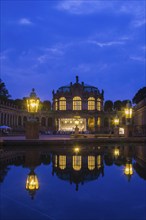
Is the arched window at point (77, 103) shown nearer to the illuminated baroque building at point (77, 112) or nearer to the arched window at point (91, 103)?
the illuminated baroque building at point (77, 112)

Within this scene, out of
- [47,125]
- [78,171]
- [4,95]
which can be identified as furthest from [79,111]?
[78,171]

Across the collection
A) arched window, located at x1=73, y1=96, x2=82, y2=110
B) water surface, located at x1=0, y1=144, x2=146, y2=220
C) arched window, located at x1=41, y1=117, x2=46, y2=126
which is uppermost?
arched window, located at x1=73, y1=96, x2=82, y2=110

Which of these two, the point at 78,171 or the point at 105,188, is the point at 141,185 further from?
the point at 78,171

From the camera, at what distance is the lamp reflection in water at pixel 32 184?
8487 mm

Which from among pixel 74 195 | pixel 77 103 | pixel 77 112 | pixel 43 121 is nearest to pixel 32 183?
pixel 74 195

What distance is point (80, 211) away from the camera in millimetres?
6711

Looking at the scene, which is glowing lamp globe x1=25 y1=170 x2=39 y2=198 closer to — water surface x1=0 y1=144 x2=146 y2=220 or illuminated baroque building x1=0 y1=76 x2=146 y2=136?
water surface x1=0 y1=144 x2=146 y2=220

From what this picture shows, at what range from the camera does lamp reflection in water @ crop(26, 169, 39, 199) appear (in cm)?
849

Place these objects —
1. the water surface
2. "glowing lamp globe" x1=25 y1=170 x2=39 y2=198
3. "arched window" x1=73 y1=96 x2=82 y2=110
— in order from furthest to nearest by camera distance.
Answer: "arched window" x1=73 y1=96 x2=82 y2=110
"glowing lamp globe" x1=25 y1=170 x2=39 y2=198
the water surface

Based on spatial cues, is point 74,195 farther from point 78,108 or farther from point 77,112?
point 78,108

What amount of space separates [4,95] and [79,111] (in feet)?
78.2

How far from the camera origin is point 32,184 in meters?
9.38

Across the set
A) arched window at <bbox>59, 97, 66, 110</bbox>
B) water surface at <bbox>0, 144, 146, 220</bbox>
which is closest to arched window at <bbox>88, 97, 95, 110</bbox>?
arched window at <bbox>59, 97, 66, 110</bbox>

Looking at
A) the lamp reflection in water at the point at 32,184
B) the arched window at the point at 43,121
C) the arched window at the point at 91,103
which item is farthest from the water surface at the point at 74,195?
the arched window at the point at 43,121
